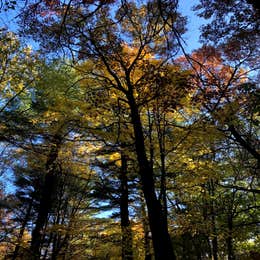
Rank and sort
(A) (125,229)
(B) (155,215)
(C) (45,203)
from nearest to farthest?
1. (B) (155,215)
2. (A) (125,229)
3. (C) (45,203)

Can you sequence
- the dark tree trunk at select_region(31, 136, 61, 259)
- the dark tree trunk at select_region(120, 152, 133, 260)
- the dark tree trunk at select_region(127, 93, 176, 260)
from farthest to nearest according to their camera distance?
the dark tree trunk at select_region(31, 136, 61, 259), the dark tree trunk at select_region(120, 152, 133, 260), the dark tree trunk at select_region(127, 93, 176, 260)

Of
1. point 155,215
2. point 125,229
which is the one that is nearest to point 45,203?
point 125,229

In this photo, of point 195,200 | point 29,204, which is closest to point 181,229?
point 195,200

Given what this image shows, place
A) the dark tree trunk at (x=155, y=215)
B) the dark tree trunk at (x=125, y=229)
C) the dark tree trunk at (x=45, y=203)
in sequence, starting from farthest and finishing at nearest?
the dark tree trunk at (x=45, y=203) → the dark tree trunk at (x=125, y=229) → the dark tree trunk at (x=155, y=215)

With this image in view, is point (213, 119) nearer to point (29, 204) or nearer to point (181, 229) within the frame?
point (181, 229)

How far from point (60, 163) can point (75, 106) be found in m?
3.83

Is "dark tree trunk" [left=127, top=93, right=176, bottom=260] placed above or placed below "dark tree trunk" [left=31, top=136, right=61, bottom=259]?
below

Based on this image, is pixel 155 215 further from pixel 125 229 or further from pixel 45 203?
pixel 45 203

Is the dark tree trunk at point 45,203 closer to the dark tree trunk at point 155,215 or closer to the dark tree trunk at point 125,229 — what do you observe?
the dark tree trunk at point 125,229

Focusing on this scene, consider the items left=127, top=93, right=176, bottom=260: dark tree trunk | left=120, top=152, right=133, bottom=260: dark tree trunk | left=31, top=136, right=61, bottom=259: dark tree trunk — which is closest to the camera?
left=127, top=93, right=176, bottom=260: dark tree trunk

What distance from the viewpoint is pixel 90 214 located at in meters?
16.8

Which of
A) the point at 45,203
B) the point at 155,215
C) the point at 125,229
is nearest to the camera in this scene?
the point at 155,215

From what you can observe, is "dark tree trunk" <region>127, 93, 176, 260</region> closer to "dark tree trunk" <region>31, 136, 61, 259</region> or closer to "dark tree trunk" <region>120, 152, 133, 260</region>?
"dark tree trunk" <region>120, 152, 133, 260</region>

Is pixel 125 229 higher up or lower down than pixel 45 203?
lower down
